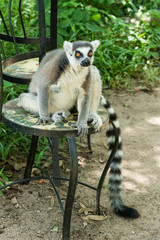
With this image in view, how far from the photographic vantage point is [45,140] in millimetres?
3826

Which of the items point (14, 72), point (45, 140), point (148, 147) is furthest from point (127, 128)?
point (14, 72)

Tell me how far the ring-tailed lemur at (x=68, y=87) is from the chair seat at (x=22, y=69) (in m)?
0.24

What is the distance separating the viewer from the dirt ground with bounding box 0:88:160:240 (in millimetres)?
2709

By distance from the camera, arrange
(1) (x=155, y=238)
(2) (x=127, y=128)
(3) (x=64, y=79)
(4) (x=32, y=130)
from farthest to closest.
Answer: (2) (x=127, y=128) < (1) (x=155, y=238) < (3) (x=64, y=79) < (4) (x=32, y=130)

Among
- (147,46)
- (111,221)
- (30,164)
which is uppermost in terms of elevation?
(147,46)

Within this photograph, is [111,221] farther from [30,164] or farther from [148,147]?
[148,147]

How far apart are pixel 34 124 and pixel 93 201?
1.24 meters

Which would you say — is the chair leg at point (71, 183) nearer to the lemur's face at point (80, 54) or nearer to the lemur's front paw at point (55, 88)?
the lemur's front paw at point (55, 88)

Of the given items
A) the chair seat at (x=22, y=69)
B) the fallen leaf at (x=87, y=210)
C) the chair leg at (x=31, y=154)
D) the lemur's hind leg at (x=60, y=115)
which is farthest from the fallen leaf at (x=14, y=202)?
the chair seat at (x=22, y=69)

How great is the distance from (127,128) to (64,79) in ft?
7.43

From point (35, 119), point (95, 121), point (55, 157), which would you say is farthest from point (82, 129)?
point (55, 157)

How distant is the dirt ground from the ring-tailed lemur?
0.97 metres


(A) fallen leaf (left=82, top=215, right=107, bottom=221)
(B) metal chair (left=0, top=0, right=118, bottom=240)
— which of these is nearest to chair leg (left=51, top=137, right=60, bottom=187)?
(B) metal chair (left=0, top=0, right=118, bottom=240)

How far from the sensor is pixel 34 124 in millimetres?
2270
